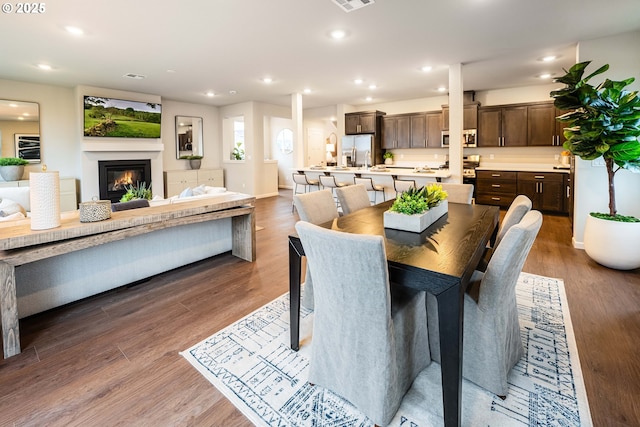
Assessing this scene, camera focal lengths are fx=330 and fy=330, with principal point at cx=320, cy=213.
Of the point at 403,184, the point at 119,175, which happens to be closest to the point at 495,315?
the point at 403,184

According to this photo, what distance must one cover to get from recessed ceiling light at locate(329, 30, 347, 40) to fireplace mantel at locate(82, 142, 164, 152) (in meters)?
5.46

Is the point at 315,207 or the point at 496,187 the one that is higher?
the point at 496,187

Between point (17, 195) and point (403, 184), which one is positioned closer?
point (17, 195)

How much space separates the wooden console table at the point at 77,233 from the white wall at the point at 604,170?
408 cm

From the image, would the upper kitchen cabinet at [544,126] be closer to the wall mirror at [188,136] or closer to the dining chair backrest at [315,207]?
the dining chair backrest at [315,207]

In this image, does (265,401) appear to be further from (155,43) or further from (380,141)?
(380,141)

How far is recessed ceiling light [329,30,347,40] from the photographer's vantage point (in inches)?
146

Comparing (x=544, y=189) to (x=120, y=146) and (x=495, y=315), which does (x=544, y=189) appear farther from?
(x=120, y=146)

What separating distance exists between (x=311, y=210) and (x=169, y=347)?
1338mm

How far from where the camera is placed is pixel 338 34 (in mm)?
3799

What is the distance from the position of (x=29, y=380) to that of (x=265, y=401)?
1.36m

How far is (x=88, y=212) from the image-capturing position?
8.29 ft
